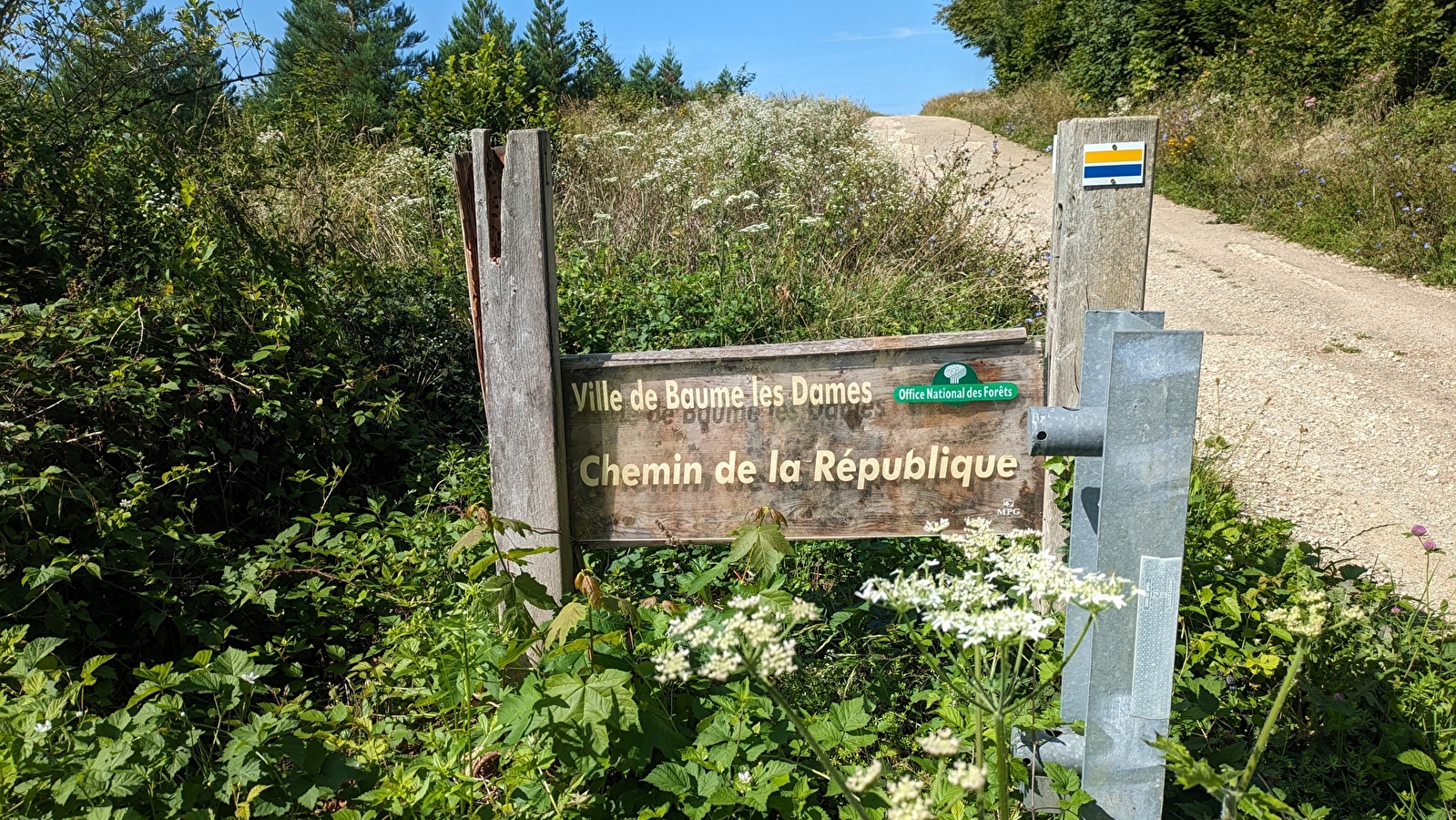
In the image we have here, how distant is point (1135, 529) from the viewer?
1.56 meters

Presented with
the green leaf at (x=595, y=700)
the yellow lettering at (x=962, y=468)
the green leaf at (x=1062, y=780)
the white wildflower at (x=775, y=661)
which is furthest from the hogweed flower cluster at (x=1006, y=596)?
the yellow lettering at (x=962, y=468)

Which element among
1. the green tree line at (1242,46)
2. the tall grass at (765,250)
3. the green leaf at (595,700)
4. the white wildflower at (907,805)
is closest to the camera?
the white wildflower at (907,805)

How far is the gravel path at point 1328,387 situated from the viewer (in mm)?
4363

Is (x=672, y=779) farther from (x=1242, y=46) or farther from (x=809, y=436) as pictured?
(x=1242, y=46)

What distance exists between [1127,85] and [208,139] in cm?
1688

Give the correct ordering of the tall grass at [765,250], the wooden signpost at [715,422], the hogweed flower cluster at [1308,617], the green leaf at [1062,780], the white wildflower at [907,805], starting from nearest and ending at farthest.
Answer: the white wildflower at [907,805]
the hogweed flower cluster at [1308,617]
the green leaf at [1062,780]
the wooden signpost at [715,422]
the tall grass at [765,250]

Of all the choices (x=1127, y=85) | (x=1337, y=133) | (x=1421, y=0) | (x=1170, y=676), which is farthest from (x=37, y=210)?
(x=1127, y=85)

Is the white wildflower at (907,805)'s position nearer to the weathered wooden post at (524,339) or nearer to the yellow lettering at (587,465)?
the weathered wooden post at (524,339)

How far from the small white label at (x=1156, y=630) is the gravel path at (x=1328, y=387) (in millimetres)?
2168

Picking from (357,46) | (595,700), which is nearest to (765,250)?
(595,700)

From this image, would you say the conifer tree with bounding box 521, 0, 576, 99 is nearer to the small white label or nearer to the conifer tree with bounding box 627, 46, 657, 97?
the conifer tree with bounding box 627, 46, 657, 97

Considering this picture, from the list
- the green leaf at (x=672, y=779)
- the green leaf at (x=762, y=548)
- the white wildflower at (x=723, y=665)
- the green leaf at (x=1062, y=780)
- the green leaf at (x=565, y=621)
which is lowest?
the green leaf at (x=672, y=779)

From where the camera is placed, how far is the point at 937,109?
86.8ft

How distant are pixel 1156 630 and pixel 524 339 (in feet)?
6.19
